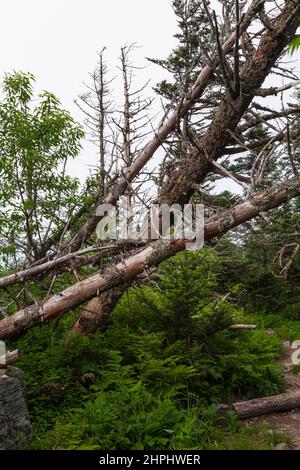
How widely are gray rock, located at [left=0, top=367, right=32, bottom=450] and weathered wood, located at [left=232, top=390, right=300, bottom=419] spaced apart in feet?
9.63

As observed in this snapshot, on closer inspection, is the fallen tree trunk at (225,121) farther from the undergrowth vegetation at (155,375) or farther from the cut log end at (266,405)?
the cut log end at (266,405)

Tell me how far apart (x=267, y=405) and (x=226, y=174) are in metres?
3.42

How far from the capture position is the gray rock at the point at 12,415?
457cm

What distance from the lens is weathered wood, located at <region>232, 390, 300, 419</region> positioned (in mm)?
6137

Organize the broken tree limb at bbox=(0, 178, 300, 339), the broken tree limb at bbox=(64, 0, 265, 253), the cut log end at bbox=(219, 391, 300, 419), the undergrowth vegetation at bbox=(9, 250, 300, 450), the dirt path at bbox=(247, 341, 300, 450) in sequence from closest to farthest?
1. the undergrowth vegetation at bbox=(9, 250, 300, 450)
2. the dirt path at bbox=(247, 341, 300, 450)
3. the broken tree limb at bbox=(0, 178, 300, 339)
4. the cut log end at bbox=(219, 391, 300, 419)
5. the broken tree limb at bbox=(64, 0, 265, 253)

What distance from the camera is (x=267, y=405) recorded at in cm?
639

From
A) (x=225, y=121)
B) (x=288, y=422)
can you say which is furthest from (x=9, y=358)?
(x=225, y=121)

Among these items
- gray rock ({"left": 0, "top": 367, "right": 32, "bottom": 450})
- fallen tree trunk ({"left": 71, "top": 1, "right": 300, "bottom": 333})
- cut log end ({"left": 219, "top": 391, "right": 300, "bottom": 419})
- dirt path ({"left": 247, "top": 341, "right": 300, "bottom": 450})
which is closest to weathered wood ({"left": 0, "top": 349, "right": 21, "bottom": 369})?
gray rock ({"left": 0, "top": 367, "right": 32, "bottom": 450})

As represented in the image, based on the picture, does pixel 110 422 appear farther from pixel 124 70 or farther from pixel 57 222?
pixel 124 70

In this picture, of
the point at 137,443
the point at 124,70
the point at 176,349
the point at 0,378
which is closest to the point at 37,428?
the point at 0,378

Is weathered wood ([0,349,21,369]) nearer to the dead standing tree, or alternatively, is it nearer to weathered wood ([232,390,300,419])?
the dead standing tree

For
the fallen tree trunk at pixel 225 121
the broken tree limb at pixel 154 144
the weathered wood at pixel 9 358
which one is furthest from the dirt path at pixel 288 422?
the broken tree limb at pixel 154 144

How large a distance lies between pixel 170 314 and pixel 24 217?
319cm

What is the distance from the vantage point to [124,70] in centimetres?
1659
